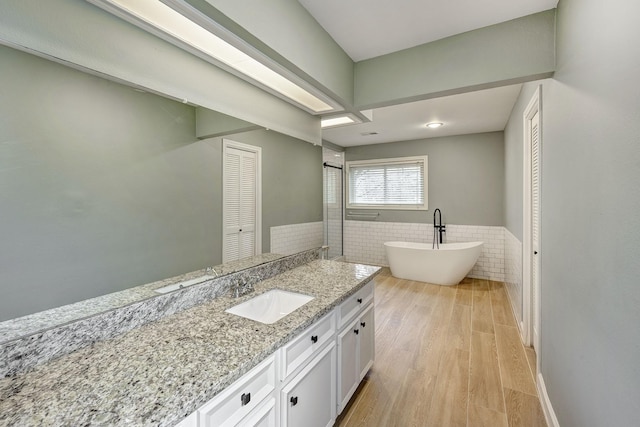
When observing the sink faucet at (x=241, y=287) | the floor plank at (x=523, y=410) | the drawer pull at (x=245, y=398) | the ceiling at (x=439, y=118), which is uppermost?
the ceiling at (x=439, y=118)

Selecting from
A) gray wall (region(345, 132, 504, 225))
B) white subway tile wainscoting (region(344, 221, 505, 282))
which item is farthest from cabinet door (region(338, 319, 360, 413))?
gray wall (region(345, 132, 504, 225))

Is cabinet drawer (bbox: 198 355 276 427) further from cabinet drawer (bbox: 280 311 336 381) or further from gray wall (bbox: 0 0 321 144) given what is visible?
gray wall (bbox: 0 0 321 144)

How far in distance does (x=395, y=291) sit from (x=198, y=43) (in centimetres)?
390

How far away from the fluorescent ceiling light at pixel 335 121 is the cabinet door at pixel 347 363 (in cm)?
178

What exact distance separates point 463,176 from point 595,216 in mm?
4095

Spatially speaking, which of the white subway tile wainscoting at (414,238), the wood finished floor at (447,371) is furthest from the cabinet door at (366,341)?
the white subway tile wainscoting at (414,238)

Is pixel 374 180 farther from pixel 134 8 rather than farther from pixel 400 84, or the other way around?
pixel 134 8

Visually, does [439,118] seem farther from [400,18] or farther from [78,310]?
[78,310]

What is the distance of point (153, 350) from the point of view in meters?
1.04

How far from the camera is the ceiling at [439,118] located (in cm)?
311

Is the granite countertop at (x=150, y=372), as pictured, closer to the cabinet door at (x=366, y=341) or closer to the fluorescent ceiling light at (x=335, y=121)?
the cabinet door at (x=366, y=341)

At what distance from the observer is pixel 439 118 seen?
12.6 feet

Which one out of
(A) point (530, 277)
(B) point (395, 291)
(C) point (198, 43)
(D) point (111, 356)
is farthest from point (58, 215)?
(B) point (395, 291)

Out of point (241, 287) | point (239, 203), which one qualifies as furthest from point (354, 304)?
point (239, 203)
